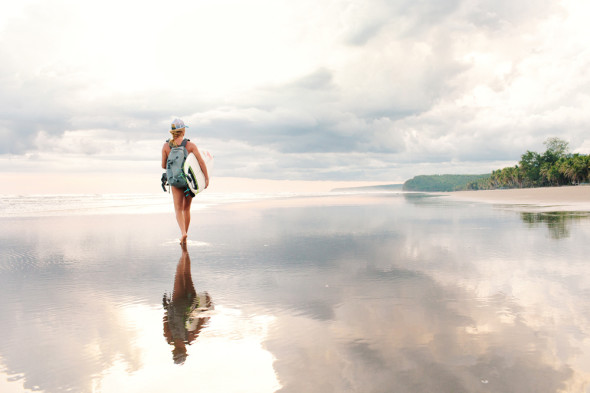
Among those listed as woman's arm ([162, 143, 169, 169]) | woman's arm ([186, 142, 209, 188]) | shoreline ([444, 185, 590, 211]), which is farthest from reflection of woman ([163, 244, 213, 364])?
shoreline ([444, 185, 590, 211])

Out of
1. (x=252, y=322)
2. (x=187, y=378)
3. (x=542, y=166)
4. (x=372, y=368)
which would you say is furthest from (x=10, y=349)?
(x=542, y=166)

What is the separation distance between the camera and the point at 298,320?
175 inches

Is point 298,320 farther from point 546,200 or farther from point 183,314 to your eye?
point 546,200

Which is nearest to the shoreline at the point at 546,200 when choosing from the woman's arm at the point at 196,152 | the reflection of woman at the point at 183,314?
the woman's arm at the point at 196,152

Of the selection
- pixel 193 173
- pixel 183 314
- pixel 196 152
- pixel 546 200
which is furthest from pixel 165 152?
pixel 546 200

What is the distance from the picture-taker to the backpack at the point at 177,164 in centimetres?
1030

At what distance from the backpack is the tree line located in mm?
114735

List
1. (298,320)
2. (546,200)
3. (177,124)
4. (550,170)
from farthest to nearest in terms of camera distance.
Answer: (550,170) → (546,200) → (177,124) → (298,320)

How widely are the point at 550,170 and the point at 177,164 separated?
5036 inches

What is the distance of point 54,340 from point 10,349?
34 cm

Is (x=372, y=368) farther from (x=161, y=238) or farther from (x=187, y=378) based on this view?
(x=161, y=238)

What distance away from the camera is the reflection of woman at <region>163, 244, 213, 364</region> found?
3.85m

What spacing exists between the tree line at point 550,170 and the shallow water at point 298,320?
11377 centimetres

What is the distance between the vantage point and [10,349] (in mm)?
3699
